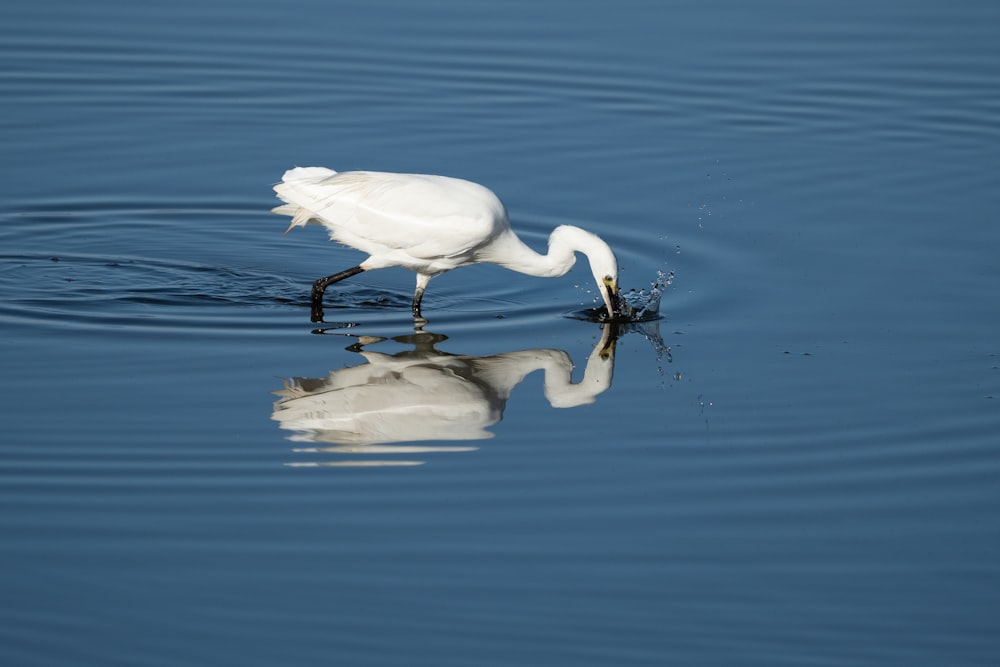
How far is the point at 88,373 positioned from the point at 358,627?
3.90 meters

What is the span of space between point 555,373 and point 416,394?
3.76 feet

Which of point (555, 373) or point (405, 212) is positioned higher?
point (405, 212)

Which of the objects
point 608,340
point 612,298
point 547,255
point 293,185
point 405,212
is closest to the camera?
point 608,340

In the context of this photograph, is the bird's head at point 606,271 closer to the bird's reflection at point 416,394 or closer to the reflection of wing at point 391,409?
the bird's reflection at point 416,394

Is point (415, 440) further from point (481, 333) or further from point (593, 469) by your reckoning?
point (481, 333)

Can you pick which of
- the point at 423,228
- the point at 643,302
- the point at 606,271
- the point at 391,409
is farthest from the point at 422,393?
the point at 643,302

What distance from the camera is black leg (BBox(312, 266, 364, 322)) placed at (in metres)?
11.5

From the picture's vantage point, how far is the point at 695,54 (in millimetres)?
18281

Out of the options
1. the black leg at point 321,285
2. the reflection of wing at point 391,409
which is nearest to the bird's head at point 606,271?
the reflection of wing at point 391,409

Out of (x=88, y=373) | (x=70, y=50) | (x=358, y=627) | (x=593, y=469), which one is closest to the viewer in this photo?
(x=358, y=627)

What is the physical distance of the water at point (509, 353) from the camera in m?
6.95

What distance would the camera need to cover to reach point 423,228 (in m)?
11.3

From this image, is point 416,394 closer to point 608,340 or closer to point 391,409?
point 391,409

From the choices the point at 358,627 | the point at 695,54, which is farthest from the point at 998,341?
the point at 695,54
